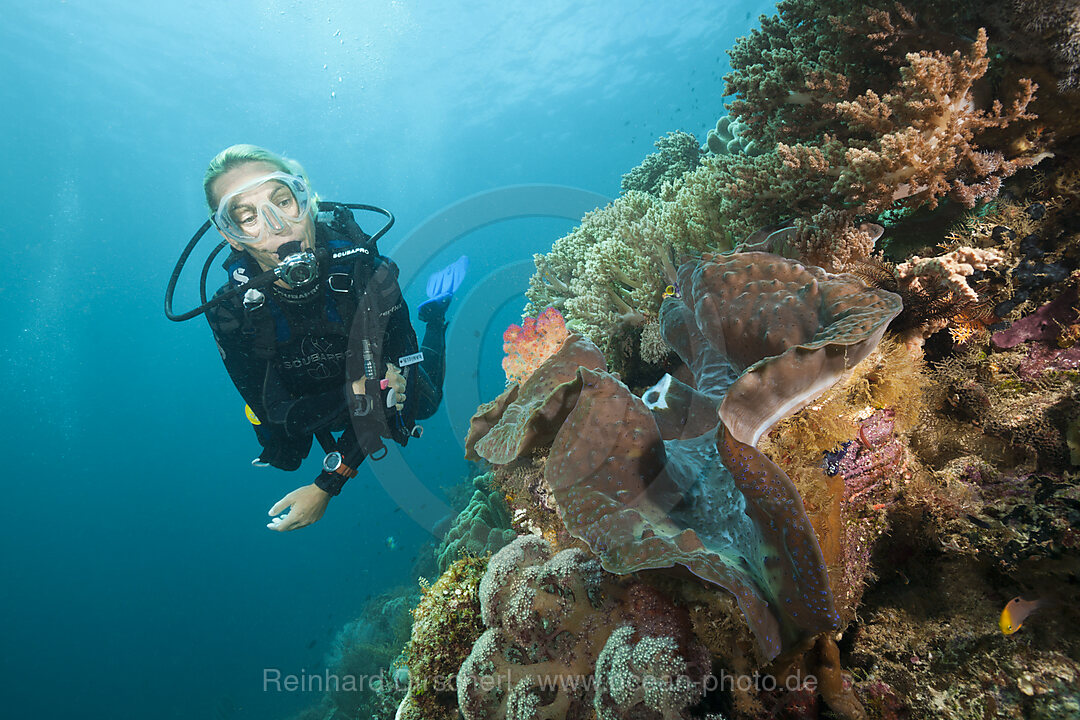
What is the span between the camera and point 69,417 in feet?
189

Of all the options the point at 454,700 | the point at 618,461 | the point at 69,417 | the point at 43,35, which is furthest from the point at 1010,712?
the point at 69,417

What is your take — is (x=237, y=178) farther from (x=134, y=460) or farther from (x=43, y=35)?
(x=134, y=460)

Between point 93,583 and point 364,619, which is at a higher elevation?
point 93,583

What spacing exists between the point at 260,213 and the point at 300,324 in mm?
1212

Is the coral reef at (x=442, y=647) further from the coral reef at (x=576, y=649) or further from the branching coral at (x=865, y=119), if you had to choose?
the branching coral at (x=865, y=119)

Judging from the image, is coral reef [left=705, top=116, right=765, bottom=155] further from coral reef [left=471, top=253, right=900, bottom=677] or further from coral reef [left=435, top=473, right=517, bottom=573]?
coral reef [left=435, top=473, right=517, bottom=573]

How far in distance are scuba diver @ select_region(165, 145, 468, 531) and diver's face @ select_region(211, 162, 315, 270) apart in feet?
0.04

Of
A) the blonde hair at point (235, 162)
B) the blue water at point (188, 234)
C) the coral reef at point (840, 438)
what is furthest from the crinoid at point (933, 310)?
the blue water at point (188, 234)

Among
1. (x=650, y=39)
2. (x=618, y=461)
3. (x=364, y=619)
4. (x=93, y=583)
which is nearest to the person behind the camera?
(x=618, y=461)

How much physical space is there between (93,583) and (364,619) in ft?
204

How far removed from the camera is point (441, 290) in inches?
277

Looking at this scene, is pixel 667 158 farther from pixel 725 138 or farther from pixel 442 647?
pixel 442 647

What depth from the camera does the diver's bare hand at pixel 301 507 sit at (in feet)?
13.6

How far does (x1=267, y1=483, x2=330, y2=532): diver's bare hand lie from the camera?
414cm
